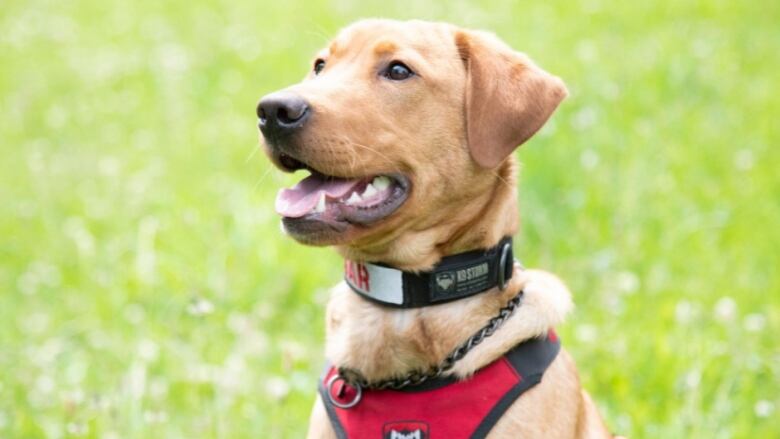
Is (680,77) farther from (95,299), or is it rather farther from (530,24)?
(95,299)

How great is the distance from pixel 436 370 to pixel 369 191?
626mm

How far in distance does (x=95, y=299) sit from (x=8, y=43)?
7.33 metres

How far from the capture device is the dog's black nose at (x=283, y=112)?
3266 mm

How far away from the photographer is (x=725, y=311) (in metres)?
5.14

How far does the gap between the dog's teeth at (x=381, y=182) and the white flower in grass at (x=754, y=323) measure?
2562mm

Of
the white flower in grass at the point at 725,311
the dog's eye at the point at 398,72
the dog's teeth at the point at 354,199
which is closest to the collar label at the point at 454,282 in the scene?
the dog's teeth at the point at 354,199

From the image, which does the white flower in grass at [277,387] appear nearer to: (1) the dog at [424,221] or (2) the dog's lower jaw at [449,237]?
(1) the dog at [424,221]

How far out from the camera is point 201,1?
44.3 feet

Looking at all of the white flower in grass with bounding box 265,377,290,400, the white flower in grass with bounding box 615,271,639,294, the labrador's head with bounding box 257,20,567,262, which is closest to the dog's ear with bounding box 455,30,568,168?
the labrador's head with bounding box 257,20,567,262

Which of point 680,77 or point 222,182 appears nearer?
point 222,182

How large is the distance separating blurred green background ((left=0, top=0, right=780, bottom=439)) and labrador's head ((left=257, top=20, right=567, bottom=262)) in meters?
0.88

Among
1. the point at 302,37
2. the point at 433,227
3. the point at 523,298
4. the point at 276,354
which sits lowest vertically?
the point at 302,37

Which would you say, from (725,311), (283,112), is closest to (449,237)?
(283,112)

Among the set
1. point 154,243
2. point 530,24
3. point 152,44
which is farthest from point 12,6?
point 154,243
